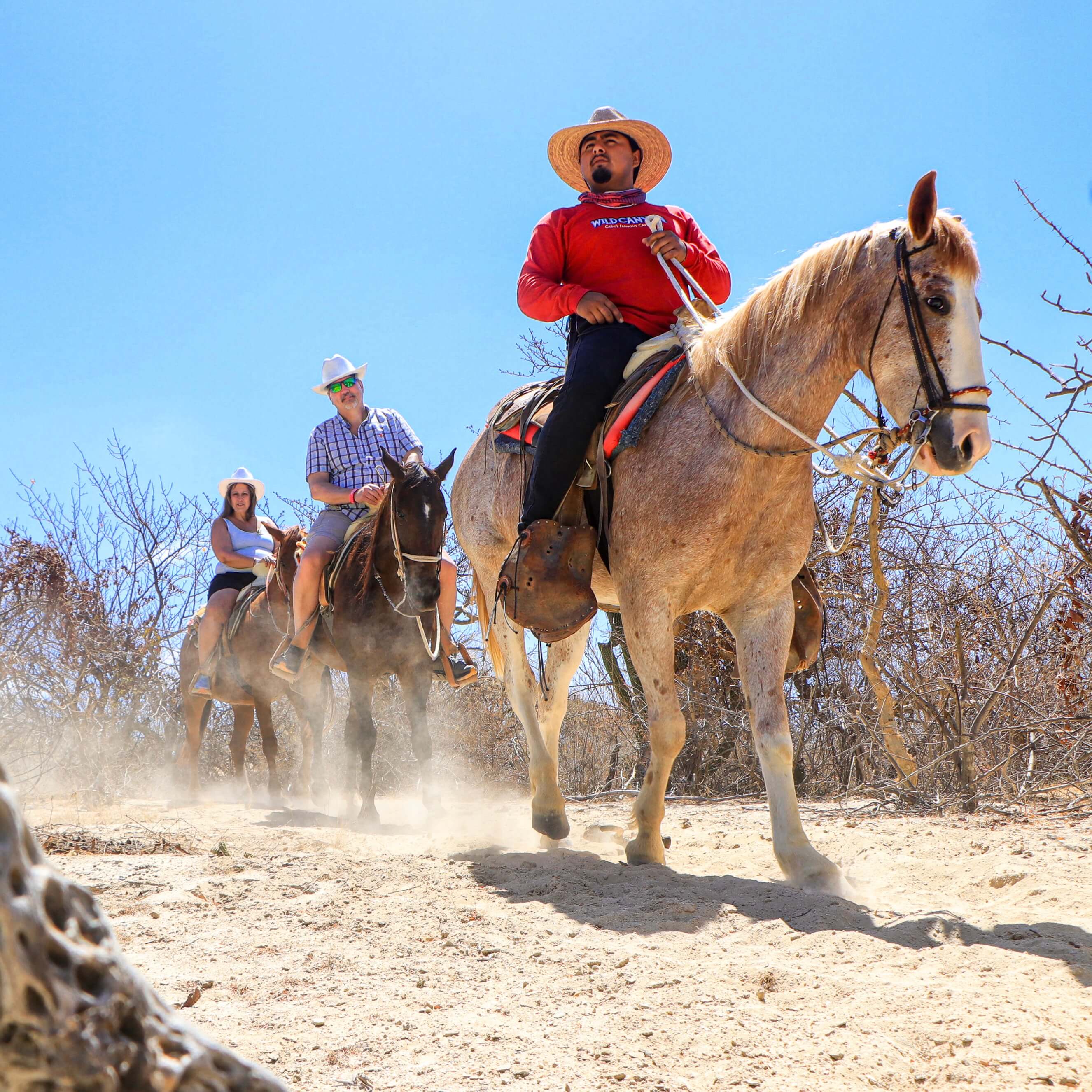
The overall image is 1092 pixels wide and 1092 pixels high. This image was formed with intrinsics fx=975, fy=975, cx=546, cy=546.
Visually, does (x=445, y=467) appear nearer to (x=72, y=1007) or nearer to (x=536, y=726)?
(x=536, y=726)

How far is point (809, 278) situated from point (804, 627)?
70.2 inches

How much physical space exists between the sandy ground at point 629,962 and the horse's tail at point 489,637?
136 centimetres

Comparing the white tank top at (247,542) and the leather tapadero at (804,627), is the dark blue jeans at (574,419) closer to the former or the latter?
the leather tapadero at (804,627)

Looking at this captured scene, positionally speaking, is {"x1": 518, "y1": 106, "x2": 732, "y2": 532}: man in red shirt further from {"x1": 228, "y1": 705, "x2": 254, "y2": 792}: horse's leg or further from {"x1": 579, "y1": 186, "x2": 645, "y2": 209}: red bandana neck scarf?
{"x1": 228, "y1": 705, "x2": 254, "y2": 792}: horse's leg

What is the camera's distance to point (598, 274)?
4855mm

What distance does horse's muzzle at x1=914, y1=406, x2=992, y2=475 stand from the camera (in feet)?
10.9

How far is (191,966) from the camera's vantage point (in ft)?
8.94

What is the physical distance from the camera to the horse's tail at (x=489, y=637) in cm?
593

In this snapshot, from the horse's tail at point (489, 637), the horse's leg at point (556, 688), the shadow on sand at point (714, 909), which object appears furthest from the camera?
the horse's tail at point (489, 637)

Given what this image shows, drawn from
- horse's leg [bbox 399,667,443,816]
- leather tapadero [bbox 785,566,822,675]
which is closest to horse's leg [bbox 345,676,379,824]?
horse's leg [bbox 399,667,443,816]

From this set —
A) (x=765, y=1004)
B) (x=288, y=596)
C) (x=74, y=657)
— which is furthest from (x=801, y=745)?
(x=74, y=657)

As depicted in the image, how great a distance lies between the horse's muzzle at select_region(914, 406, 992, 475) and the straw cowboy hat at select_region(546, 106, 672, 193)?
→ 2672mm

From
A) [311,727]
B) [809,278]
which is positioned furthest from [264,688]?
[809,278]

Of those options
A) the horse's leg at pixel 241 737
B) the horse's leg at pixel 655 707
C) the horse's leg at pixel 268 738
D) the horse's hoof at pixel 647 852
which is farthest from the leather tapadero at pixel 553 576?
the horse's leg at pixel 241 737
